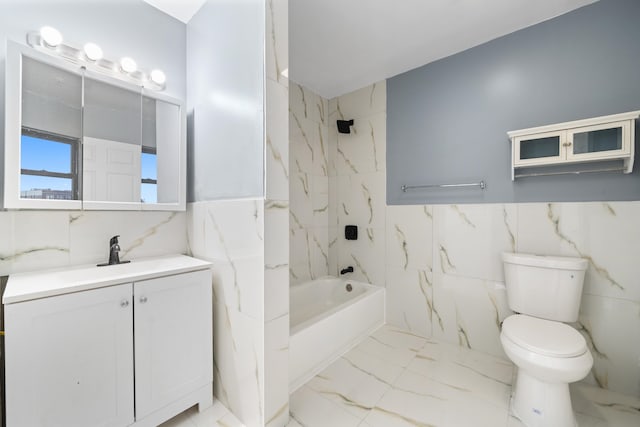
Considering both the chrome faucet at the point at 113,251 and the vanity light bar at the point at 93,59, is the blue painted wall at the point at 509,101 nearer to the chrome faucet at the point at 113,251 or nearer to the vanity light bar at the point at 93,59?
the vanity light bar at the point at 93,59

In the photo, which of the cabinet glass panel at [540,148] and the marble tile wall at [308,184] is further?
the marble tile wall at [308,184]

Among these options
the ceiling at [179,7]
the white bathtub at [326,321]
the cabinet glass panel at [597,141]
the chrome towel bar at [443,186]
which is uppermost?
the ceiling at [179,7]

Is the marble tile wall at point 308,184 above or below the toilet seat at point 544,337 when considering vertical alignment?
above

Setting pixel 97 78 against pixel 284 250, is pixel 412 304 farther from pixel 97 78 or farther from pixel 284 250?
pixel 97 78

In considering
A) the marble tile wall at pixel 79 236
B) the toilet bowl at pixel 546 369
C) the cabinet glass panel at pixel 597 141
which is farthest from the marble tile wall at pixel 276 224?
the cabinet glass panel at pixel 597 141

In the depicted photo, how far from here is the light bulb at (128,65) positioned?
1578 millimetres

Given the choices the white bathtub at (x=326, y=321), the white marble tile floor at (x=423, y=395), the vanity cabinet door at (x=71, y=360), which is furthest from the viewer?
the white bathtub at (x=326, y=321)

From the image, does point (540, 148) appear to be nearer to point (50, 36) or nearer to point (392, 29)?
point (392, 29)

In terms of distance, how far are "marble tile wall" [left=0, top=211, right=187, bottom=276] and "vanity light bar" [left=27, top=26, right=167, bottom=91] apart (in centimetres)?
84

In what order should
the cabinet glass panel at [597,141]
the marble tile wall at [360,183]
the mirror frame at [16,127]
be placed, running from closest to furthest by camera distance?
the mirror frame at [16,127] → the cabinet glass panel at [597,141] → the marble tile wall at [360,183]

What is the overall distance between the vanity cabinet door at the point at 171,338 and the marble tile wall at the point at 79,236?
0.51 meters

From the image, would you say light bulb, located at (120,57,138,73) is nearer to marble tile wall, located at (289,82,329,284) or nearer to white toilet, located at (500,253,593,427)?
marble tile wall, located at (289,82,329,284)

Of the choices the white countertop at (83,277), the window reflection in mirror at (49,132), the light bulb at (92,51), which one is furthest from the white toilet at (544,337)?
the light bulb at (92,51)

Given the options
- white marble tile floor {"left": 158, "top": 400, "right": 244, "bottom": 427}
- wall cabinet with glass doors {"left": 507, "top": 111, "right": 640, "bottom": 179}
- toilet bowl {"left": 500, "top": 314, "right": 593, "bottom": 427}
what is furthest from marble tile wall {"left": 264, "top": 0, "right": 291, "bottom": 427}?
wall cabinet with glass doors {"left": 507, "top": 111, "right": 640, "bottom": 179}
